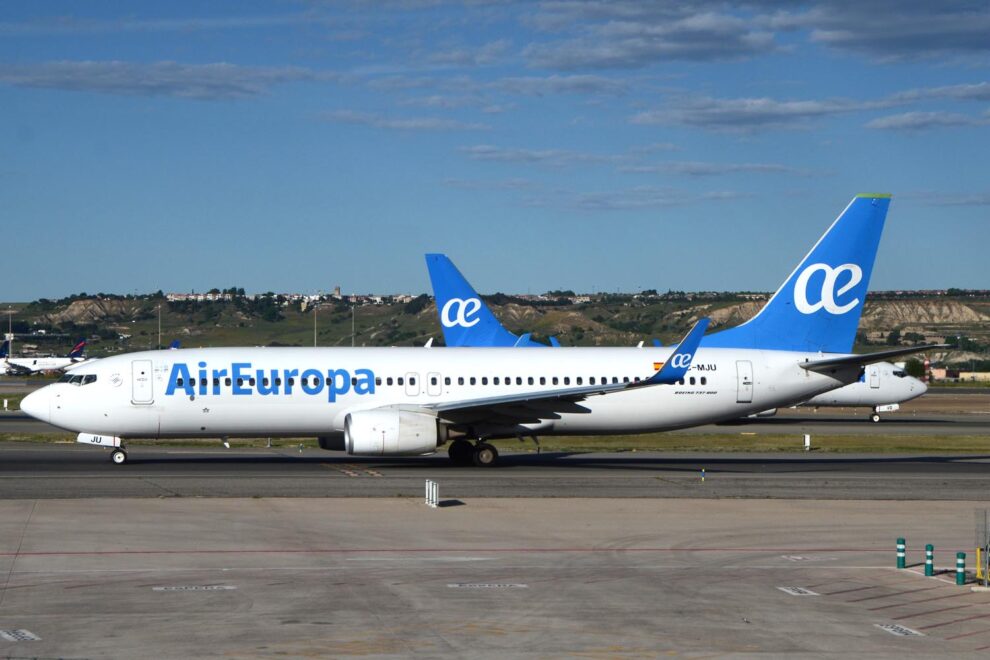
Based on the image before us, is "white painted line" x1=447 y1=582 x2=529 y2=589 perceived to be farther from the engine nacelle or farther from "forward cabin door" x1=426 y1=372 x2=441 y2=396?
"forward cabin door" x1=426 y1=372 x2=441 y2=396

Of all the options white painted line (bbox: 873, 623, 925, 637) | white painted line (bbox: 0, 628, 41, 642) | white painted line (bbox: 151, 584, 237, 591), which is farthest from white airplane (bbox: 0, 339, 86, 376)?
white painted line (bbox: 873, 623, 925, 637)

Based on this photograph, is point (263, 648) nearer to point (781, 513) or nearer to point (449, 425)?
point (781, 513)

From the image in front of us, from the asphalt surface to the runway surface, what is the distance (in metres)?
2.24

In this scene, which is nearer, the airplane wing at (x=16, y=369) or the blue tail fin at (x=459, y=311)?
the blue tail fin at (x=459, y=311)

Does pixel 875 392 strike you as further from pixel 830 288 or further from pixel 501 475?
pixel 501 475

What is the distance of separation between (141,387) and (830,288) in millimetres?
23116

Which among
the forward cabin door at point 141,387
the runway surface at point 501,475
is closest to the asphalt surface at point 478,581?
the runway surface at point 501,475

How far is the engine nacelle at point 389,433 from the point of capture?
37.2 metres

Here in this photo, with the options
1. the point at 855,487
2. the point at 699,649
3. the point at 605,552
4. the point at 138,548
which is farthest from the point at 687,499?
the point at 699,649

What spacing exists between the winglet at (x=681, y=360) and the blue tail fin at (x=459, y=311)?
23.0 meters

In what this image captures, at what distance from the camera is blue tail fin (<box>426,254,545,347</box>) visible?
60.3m

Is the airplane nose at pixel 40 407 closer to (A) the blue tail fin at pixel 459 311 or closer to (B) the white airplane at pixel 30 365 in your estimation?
(A) the blue tail fin at pixel 459 311

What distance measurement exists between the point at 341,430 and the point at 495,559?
1815 cm

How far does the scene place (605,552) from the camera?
76.4 ft
